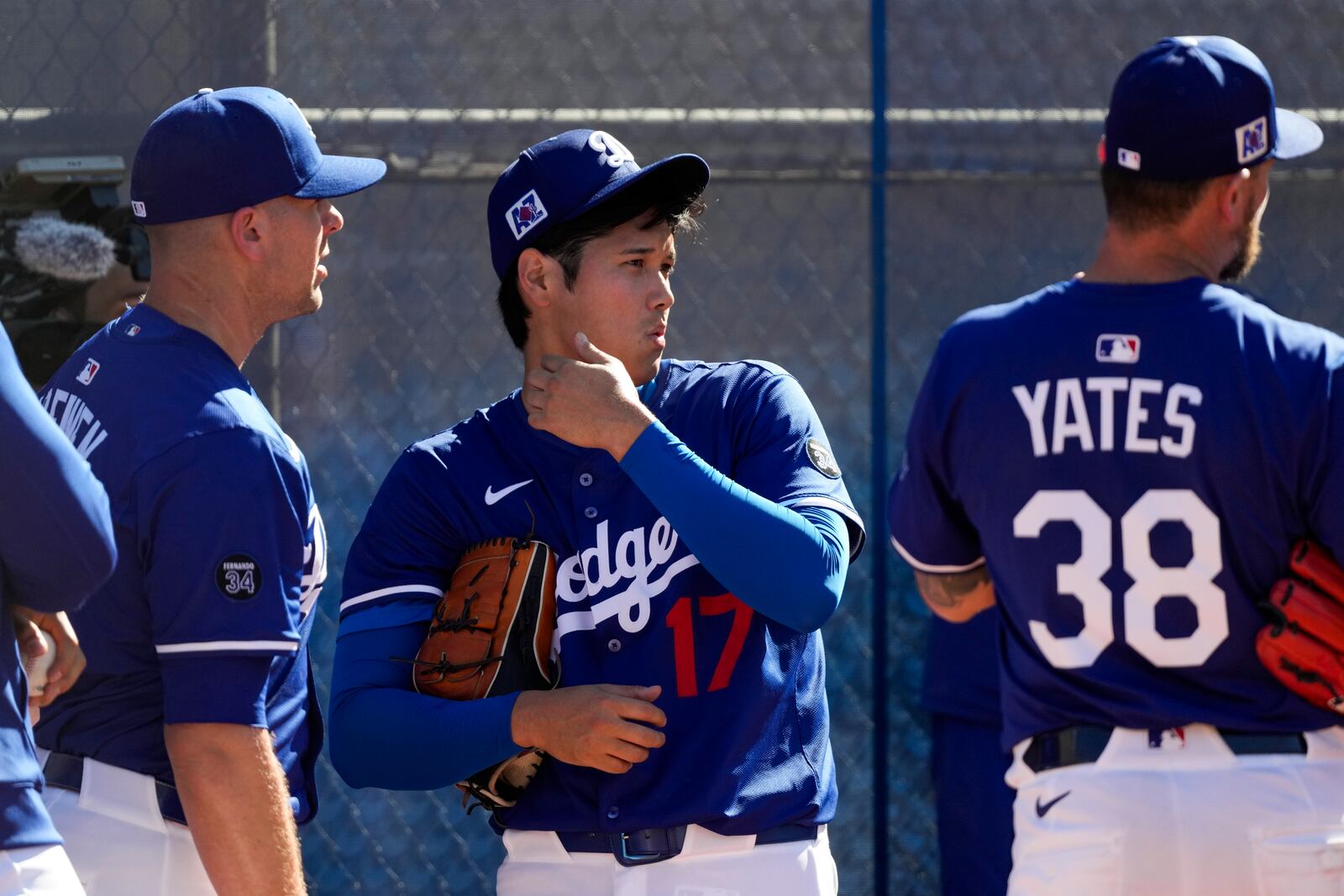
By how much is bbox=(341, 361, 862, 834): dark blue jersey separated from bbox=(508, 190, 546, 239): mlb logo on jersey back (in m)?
0.30

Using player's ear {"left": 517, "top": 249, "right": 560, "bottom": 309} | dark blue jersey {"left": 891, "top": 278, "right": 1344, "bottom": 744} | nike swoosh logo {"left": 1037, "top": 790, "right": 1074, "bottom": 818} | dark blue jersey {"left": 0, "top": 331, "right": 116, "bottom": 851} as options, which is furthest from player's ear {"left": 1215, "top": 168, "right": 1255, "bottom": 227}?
dark blue jersey {"left": 0, "top": 331, "right": 116, "bottom": 851}

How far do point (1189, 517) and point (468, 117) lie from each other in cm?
244

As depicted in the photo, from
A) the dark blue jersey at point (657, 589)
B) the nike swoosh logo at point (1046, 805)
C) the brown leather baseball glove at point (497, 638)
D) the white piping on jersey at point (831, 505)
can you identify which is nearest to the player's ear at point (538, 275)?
the dark blue jersey at point (657, 589)

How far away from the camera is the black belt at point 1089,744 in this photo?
2.10m

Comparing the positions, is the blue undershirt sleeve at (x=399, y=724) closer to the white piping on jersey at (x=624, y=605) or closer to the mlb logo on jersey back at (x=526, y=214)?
the white piping on jersey at (x=624, y=605)

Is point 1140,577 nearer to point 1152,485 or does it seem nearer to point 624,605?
point 1152,485

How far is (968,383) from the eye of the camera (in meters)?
2.24

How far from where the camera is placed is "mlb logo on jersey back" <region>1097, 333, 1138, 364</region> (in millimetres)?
2135

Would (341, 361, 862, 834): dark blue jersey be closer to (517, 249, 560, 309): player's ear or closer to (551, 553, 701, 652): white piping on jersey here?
(551, 553, 701, 652): white piping on jersey

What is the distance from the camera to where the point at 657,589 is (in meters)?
2.29

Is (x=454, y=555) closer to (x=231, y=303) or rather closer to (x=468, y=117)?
(x=231, y=303)

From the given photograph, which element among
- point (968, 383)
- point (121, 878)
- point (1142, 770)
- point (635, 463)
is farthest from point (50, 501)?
point (1142, 770)

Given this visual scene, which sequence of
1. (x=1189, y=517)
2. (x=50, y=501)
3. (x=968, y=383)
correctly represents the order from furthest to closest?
(x=968, y=383) < (x=1189, y=517) < (x=50, y=501)

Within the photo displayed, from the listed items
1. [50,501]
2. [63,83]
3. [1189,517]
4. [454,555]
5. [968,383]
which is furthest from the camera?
[63,83]
